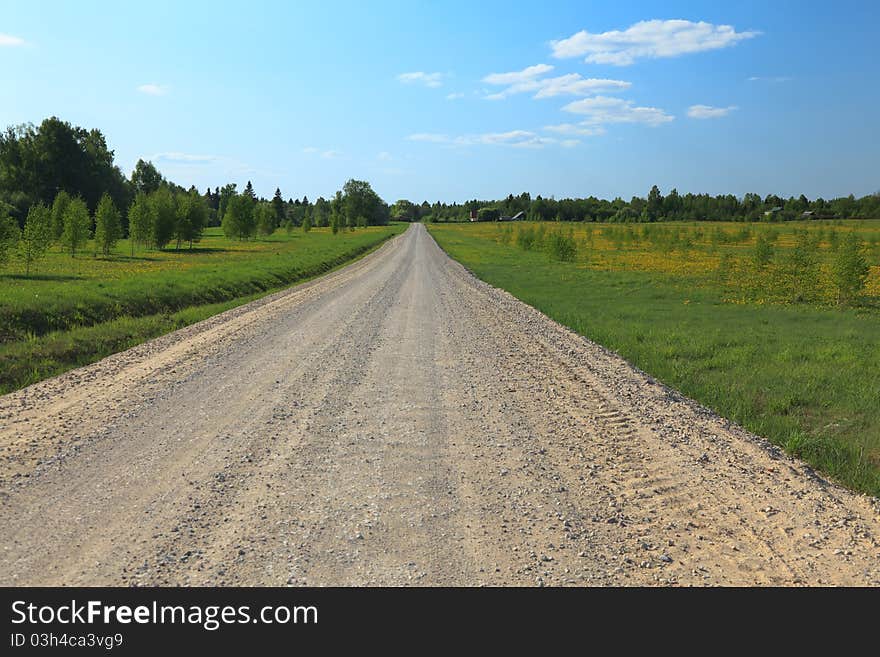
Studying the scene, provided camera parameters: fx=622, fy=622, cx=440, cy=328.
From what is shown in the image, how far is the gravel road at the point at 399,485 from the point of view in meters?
4.52

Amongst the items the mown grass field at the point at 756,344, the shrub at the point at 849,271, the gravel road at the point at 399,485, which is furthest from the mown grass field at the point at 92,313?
the shrub at the point at 849,271

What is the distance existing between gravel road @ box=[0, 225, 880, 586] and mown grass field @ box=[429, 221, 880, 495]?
71 cm

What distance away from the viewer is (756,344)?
14422 mm

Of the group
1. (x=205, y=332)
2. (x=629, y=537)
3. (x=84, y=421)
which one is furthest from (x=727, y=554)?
(x=205, y=332)

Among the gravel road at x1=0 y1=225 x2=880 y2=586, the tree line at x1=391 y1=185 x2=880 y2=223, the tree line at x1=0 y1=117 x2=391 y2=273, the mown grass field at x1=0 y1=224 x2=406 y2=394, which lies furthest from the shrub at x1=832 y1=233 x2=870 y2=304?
the tree line at x1=391 y1=185 x2=880 y2=223

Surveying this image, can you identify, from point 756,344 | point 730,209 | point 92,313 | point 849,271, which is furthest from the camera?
point 730,209

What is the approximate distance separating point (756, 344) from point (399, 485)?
11474mm

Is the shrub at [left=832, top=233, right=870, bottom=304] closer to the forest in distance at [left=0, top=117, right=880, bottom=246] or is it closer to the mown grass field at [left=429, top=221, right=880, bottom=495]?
the mown grass field at [left=429, top=221, right=880, bottom=495]

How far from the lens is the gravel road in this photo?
14.8 ft

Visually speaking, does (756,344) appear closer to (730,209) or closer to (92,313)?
(92,313)

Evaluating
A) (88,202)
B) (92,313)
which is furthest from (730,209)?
(92,313)

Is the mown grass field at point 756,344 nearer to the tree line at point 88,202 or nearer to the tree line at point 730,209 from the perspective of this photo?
the tree line at point 88,202

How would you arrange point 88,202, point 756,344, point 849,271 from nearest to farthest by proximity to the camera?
point 756,344 < point 849,271 < point 88,202
